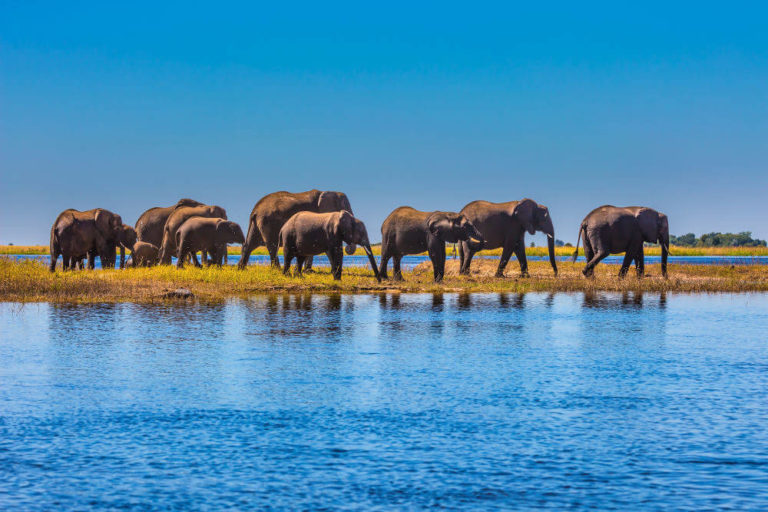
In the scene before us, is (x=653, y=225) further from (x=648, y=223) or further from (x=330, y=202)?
(x=330, y=202)

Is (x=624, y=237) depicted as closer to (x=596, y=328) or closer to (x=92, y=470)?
(x=596, y=328)

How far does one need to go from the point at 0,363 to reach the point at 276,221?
1806 cm

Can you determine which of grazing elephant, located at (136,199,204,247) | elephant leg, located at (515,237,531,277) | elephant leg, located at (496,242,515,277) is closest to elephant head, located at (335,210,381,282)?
elephant leg, located at (496,242,515,277)

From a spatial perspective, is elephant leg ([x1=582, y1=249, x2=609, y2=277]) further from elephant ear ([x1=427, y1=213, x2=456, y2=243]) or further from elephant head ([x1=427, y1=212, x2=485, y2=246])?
elephant ear ([x1=427, y1=213, x2=456, y2=243])

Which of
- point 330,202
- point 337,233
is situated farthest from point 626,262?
point 337,233

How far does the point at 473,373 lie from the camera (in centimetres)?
1109

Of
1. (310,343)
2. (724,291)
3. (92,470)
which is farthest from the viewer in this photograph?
(724,291)

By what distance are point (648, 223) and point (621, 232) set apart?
108cm

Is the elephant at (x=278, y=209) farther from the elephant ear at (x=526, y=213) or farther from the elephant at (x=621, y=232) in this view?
the elephant at (x=621, y=232)

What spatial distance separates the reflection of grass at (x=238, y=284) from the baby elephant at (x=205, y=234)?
5.68 feet

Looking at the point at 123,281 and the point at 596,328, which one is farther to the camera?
the point at 123,281

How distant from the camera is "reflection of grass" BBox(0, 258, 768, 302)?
72.7 ft

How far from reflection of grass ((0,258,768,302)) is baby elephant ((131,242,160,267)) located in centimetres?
443

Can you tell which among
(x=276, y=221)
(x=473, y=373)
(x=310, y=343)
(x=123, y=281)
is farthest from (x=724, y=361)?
(x=276, y=221)
